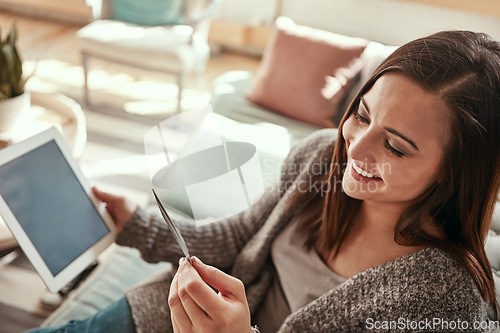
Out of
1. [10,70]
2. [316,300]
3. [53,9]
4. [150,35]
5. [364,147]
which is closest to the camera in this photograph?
[364,147]

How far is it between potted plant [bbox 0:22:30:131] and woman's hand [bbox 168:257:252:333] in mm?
1043

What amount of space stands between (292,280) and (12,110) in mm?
1038

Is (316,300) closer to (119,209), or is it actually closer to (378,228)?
(378,228)

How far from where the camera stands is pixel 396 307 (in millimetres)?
750

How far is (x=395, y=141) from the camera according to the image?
692 mm

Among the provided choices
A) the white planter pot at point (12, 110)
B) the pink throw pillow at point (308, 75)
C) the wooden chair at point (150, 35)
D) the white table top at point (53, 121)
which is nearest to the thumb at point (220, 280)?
the white table top at point (53, 121)

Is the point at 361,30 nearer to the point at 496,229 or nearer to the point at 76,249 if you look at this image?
the point at 496,229

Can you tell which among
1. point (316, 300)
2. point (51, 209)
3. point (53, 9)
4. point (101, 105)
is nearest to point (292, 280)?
point (316, 300)

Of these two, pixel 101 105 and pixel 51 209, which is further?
pixel 101 105

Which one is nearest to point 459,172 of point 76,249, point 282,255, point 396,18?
point 282,255

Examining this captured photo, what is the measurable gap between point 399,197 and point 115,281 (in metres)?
0.78

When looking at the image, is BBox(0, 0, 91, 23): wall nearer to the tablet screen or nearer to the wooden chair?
the wooden chair

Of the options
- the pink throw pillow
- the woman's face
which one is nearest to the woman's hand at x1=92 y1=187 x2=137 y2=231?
the woman's face

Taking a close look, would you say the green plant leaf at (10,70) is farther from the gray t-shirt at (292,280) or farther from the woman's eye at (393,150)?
the woman's eye at (393,150)
